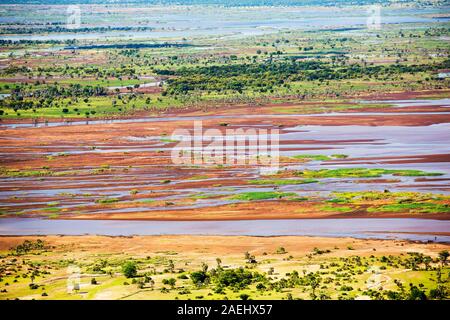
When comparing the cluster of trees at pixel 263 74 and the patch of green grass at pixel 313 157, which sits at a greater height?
the cluster of trees at pixel 263 74

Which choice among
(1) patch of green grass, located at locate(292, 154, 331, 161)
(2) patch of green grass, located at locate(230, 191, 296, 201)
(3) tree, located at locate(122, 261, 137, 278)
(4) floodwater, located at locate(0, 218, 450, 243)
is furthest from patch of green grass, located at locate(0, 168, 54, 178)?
(3) tree, located at locate(122, 261, 137, 278)

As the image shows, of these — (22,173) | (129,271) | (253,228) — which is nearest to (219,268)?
(129,271)

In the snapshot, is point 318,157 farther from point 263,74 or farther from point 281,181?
point 263,74

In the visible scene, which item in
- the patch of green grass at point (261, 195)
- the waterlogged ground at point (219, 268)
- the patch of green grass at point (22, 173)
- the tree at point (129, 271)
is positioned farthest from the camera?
the patch of green grass at point (22, 173)

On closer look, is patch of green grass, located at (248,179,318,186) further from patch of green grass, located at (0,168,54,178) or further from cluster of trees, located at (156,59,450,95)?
cluster of trees, located at (156,59,450,95)

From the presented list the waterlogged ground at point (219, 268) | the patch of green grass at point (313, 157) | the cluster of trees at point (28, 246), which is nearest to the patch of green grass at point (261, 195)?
the waterlogged ground at point (219, 268)

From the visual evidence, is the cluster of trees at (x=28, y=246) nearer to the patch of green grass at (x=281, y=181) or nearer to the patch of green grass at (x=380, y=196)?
the patch of green grass at (x=281, y=181)
